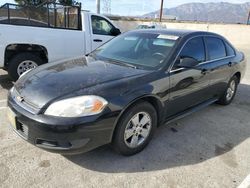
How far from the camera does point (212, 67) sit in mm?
4383

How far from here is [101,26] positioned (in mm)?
6840

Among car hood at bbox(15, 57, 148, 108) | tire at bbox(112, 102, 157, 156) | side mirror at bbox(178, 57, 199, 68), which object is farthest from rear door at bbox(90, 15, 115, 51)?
tire at bbox(112, 102, 157, 156)

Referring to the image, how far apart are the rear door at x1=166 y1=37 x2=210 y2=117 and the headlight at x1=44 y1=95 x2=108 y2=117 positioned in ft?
4.04

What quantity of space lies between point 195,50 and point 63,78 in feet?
7.33

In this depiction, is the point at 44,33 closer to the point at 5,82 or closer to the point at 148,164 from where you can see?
the point at 5,82

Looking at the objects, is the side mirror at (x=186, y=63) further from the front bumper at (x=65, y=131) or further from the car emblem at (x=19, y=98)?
the car emblem at (x=19, y=98)

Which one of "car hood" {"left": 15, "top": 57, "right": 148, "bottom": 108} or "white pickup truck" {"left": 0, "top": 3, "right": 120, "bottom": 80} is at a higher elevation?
"white pickup truck" {"left": 0, "top": 3, "right": 120, "bottom": 80}

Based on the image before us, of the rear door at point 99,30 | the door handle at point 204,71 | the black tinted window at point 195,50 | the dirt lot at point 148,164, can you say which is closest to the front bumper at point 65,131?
the dirt lot at point 148,164

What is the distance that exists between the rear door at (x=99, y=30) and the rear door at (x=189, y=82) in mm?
3212

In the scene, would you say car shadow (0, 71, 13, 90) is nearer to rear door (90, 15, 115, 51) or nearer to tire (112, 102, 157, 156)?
rear door (90, 15, 115, 51)

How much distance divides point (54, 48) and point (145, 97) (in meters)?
3.74

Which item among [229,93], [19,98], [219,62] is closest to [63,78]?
[19,98]

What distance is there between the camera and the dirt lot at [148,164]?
8.97 feet

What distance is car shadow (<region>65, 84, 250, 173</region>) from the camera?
10.0ft
